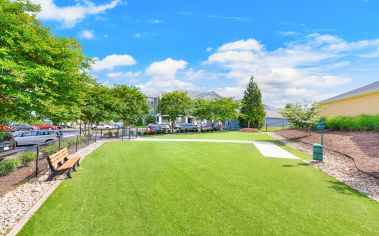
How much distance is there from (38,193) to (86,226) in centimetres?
323

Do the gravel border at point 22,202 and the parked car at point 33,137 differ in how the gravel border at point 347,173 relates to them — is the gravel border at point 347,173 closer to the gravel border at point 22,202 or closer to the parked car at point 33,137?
the gravel border at point 22,202

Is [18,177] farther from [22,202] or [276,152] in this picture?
[276,152]

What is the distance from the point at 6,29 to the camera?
6.81m

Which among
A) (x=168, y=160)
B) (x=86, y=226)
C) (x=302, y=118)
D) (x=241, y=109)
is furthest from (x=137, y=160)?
(x=241, y=109)

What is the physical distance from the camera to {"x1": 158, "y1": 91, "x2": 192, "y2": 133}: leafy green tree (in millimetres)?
36125

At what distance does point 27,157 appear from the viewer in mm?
11617

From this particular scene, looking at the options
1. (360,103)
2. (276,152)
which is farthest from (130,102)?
(360,103)

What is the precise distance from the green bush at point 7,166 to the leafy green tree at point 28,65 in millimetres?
3680

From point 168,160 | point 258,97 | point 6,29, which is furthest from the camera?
point 258,97

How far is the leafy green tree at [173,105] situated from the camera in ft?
119

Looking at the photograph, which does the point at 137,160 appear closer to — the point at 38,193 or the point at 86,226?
the point at 38,193

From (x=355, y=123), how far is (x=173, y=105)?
74.5ft

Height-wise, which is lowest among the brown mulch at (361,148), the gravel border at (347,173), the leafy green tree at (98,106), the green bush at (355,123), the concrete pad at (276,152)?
the gravel border at (347,173)

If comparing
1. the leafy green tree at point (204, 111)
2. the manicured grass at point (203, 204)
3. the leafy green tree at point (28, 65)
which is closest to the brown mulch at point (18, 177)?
the manicured grass at point (203, 204)
